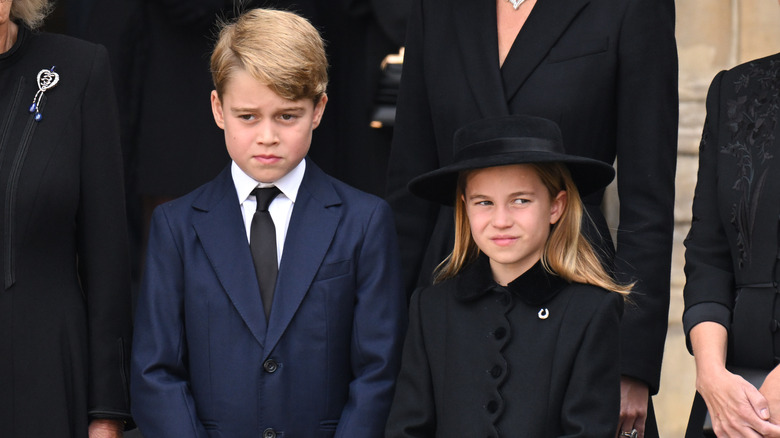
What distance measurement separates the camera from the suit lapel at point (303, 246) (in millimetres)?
3201

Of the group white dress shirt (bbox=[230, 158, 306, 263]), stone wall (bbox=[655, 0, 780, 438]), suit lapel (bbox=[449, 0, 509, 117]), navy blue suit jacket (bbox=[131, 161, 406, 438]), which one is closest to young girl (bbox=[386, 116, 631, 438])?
navy blue suit jacket (bbox=[131, 161, 406, 438])

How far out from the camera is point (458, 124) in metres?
3.46

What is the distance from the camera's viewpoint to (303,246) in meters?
3.27

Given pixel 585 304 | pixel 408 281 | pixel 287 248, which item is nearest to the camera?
pixel 585 304

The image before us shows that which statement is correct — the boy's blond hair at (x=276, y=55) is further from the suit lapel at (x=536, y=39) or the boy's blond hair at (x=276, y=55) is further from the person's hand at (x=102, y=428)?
the person's hand at (x=102, y=428)

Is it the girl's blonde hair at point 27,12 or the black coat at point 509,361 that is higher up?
the girl's blonde hair at point 27,12

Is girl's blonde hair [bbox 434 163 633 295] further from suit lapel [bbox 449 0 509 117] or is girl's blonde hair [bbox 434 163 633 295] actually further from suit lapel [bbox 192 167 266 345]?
suit lapel [bbox 192 167 266 345]

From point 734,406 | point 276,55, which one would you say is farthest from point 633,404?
point 276,55

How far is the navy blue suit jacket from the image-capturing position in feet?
10.4

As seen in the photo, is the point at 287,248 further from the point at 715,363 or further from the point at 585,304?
the point at 715,363

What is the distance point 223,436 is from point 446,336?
1.88 ft

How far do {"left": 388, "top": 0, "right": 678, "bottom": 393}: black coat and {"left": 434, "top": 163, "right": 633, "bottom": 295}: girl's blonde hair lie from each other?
0.15m

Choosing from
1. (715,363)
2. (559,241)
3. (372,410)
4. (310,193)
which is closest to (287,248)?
(310,193)

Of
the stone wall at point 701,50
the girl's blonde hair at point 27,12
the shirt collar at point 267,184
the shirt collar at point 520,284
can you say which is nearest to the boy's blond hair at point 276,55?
the shirt collar at point 267,184
